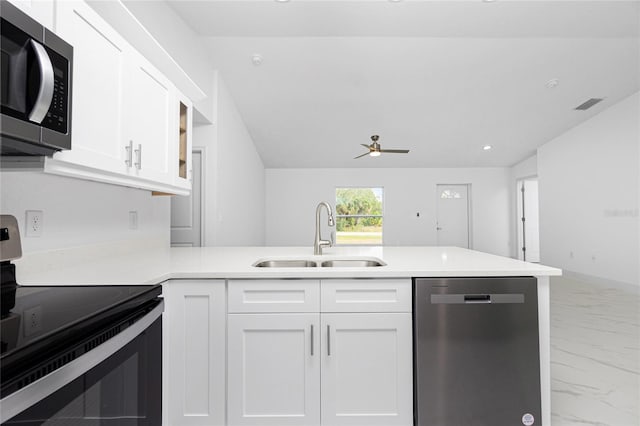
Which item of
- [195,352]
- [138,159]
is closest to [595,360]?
[195,352]

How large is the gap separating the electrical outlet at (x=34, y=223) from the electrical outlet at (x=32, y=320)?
732 millimetres

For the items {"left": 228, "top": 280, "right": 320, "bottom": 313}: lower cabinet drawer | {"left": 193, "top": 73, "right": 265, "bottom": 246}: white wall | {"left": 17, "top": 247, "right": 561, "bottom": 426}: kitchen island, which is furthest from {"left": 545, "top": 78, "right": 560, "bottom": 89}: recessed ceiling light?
{"left": 228, "top": 280, "right": 320, "bottom": 313}: lower cabinet drawer

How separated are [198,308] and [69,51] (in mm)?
1088

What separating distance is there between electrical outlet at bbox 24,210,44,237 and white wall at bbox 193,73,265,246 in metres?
2.03

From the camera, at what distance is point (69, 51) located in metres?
0.95

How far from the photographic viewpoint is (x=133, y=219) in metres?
2.10

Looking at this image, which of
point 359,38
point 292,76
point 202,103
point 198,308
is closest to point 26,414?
point 198,308

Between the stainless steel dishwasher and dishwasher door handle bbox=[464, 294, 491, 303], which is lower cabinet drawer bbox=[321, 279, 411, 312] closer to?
the stainless steel dishwasher

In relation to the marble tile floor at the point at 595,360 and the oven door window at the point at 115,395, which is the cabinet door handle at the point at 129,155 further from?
the marble tile floor at the point at 595,360

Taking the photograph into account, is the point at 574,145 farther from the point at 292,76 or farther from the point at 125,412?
the point at 125,412

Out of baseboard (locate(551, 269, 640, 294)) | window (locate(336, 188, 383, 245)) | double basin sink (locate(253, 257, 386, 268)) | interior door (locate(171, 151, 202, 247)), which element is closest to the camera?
double basin sink (locate(253, 257, 386, 268))

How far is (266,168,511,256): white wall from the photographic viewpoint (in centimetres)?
738

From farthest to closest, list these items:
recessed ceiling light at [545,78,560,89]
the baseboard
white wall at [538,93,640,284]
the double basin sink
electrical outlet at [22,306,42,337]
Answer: white wall at [538,93,640,284] → the baseboard → recessed ceiling light at [545,78,560,89] → the double basin sink → electrical outlet at [22,306,42,337]

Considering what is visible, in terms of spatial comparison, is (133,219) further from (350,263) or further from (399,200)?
(399,200)
